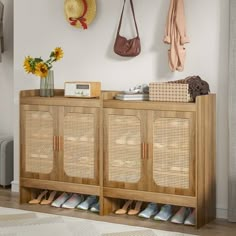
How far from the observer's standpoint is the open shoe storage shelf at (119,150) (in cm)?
465

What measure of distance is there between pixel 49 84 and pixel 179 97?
3.94ft

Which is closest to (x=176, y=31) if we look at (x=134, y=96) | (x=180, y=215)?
(x=134, y=96)

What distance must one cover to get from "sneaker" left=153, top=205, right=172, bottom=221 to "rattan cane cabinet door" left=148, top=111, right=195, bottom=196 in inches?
8.6

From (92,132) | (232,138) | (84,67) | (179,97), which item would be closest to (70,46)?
(84,67)

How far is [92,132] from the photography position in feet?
16.5

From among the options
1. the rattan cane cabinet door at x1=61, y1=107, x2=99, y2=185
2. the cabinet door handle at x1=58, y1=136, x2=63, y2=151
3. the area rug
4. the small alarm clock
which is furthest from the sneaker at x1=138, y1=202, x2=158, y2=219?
the small alarm clock

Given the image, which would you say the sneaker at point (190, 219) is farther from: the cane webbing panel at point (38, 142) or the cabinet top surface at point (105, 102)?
the cane webbing panel at point (38, 142)

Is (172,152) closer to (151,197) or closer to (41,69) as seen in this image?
(151,197)

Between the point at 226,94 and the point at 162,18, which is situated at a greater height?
the point at 162,18

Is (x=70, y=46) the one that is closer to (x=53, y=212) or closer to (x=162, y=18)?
(x=162, y=18)

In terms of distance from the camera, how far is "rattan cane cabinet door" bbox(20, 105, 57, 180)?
5.21 metres

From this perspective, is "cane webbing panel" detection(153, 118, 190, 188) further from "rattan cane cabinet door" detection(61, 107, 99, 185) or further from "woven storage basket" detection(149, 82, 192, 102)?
"rattan cane cabinet door" detection(61, 107, 99, 185)

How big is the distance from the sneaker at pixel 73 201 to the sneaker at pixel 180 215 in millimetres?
874

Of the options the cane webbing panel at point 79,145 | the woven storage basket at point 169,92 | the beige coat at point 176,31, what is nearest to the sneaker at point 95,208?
the cane webbing panel at point 79,145
